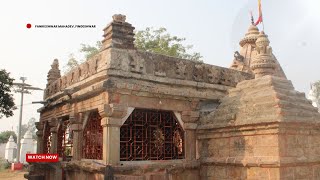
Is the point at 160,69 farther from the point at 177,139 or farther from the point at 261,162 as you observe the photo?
the point at 261,162

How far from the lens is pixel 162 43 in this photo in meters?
26.9

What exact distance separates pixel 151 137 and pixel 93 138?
5.78 ft

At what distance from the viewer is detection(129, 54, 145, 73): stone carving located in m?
8.53

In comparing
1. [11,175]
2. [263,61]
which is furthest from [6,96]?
[11,175]

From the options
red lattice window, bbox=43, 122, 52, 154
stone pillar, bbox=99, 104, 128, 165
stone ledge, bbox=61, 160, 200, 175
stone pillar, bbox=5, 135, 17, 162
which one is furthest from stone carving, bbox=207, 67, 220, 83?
stone pillar, bbox=5, 135, 17, 162

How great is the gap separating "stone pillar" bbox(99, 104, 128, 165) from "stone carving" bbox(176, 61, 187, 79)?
7.65 feet

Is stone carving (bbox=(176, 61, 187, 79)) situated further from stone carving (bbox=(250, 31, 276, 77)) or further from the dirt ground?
the dirt ground

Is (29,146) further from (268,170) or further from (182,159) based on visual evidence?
(268,170)

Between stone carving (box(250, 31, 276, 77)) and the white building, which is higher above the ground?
stone carving (box(250, 31, 276, 77))

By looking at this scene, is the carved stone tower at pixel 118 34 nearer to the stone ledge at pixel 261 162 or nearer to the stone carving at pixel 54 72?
the stone ledge at pixel 261 162

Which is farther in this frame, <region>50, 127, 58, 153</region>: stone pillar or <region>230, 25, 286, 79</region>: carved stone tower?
<region>230, 25, 286, 79</region>: carved stone tower

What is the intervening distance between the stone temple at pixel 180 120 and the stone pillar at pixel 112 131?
0.08 feet

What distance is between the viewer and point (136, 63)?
28.3 ft

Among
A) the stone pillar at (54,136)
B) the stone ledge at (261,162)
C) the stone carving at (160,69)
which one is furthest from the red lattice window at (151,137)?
the stone pillar at (54,136)
